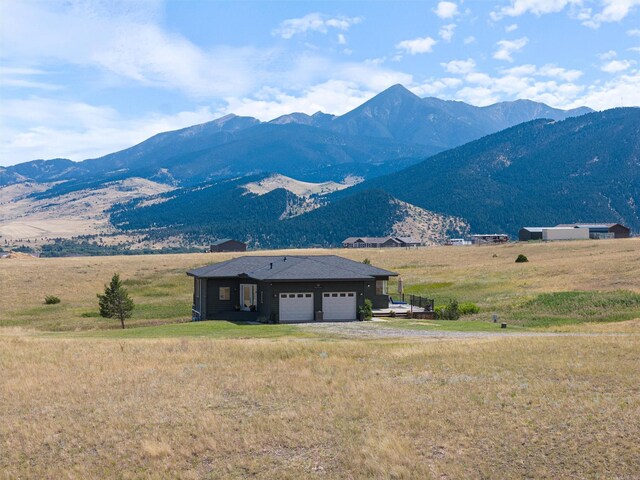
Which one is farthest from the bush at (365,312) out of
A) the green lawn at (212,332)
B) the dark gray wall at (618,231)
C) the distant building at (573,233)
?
the dark gray wall at (618,231)

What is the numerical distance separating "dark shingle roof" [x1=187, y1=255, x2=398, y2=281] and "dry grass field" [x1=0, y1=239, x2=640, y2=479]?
11.8m

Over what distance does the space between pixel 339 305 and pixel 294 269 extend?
4.44 metres

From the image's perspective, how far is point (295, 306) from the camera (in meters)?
49.0

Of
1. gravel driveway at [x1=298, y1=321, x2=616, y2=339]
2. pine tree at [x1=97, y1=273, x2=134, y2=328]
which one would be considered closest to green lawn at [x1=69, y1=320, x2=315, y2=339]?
gravel driveway at [x1=298, y1=321, x2=616, y2=339]

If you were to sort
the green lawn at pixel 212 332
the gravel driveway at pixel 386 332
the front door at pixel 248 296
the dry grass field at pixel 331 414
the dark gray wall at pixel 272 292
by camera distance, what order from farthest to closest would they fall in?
1. the front door at pixel 248 296
2. the dark gray wall at pixel 272 292
3. the green lawn at pixel 212 332
4. the gravel driveway at pixel 386 332
5. the dry grass field at pixel 331 414

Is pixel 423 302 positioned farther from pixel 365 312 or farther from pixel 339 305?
pixel 339 305

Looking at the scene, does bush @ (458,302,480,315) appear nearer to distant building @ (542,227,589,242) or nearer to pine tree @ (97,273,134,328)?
pine tree @ (97,273,134,328)

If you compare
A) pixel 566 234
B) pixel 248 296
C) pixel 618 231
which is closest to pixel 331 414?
pixel 248 296

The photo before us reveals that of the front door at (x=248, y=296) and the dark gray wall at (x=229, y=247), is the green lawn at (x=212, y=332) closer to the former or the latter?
the front door at (x=248, y=296)

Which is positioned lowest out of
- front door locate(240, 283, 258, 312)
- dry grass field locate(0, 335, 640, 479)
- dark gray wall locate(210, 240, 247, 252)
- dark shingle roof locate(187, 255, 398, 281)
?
dry grass field locate(0, 335, 640, 479)

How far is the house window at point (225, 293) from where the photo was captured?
176ft

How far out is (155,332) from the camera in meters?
42.0

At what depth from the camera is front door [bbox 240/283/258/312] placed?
53.1 metres

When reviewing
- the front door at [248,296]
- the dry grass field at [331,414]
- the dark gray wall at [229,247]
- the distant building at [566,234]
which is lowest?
the dry grass field at [331,414]
